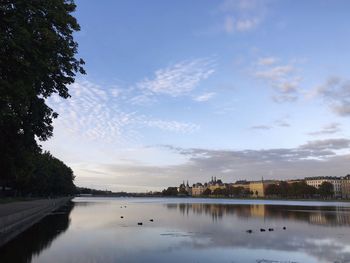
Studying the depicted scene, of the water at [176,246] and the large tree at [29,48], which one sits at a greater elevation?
the large tree at [29,48]

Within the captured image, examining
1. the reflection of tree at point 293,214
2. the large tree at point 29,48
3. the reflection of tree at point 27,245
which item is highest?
the large tree at point 29,48

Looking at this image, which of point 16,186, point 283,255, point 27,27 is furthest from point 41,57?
point 16,186

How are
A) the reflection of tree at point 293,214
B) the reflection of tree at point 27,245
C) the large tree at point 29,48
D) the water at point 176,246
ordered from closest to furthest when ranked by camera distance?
the large tree at point 29,48 → the reflection of tree at point 27,245 → the water at point 176,246 → the reflection of tree at point 293,214

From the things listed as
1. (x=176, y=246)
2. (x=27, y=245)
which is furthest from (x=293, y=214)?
(x=27, y=245)

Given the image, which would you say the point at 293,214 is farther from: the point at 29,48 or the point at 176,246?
the point at 29,48

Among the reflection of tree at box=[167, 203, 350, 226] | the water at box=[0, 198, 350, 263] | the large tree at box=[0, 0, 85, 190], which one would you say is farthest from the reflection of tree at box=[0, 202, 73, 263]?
the reflection of tree at box=[167, 203, 350, 226]

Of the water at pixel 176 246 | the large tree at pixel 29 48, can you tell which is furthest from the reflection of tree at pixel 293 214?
the large tree at pixel 29 48

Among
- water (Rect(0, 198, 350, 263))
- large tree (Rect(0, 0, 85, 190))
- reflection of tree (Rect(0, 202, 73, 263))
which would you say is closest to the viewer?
large tree (Rect(0, 0, 85, 190))

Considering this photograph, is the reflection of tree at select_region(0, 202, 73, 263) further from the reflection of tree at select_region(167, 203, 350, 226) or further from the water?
the reflection of tree at select_region(167, 203, 350, 226)

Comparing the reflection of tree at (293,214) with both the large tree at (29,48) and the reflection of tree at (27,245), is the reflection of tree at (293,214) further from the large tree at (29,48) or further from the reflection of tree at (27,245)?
the large tree at (29,48)

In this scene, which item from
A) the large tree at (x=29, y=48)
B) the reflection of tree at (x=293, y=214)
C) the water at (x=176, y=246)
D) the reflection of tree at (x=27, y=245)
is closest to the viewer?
the large tree at (x=29, y=48)

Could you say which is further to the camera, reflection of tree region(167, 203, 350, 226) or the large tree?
reflection of tree region(167, 203, 350, 226)

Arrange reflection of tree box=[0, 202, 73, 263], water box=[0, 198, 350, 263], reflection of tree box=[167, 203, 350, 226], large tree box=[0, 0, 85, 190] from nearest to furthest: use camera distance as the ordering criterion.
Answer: large tree box=[0, 0, 85, 190], reflection of tree box=[0, 202, 73, 263], water box=[0, 198, 350, 263], reflection of tree box=[167, 203, 350, 226]

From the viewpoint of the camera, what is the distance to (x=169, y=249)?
32.9 m
